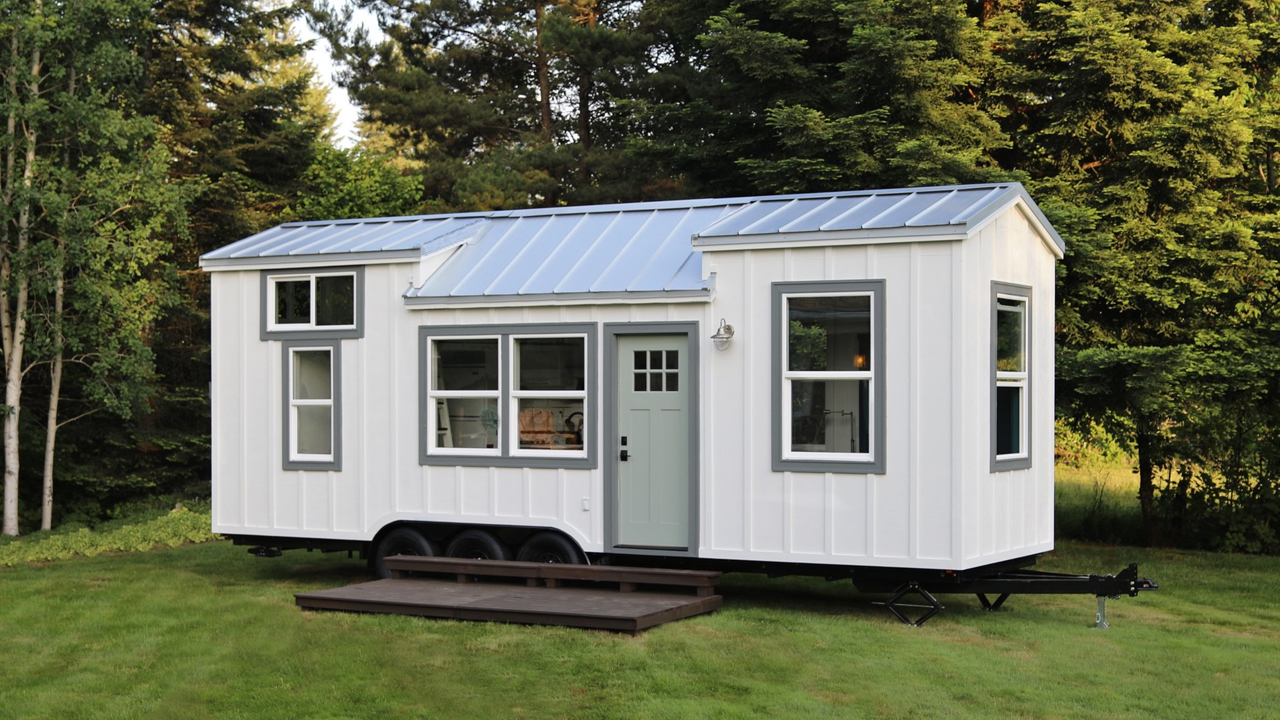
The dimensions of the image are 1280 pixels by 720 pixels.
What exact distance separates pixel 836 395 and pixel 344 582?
16.4ft

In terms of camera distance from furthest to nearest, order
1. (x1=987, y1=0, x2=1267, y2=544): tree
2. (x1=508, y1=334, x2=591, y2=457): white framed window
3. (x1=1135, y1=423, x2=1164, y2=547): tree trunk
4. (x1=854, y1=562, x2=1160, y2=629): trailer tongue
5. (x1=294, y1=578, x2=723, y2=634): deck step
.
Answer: (x1=1135, y1=423, x2=1164, y2=547): tree trunk
(x1=987, y1=0, x2=1267, y2=544): tree
(x1=508, y1=334, x2=591, y2=457): white framed window
(x1=854, y1=562, x2=1160, y2=629): trailer tongue
(x1=294, y1=578, x2=723, y2=634): deck step

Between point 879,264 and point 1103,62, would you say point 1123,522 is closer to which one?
point 1103,62

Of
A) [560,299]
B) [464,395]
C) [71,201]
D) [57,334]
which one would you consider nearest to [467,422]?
[464,395]

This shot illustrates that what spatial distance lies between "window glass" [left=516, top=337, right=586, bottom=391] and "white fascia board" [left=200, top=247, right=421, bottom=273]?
132 centimetres

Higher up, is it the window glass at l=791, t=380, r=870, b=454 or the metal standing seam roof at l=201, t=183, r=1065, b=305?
the metal standing seam roof at l=201, t=183, r=1065, b=305

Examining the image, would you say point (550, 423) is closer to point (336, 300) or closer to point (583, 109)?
point (336, 300)

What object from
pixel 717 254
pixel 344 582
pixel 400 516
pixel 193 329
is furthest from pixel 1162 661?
pixel 193 329

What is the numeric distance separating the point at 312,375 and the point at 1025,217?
6.17 m

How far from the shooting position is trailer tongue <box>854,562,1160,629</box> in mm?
9633

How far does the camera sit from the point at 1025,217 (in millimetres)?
10641

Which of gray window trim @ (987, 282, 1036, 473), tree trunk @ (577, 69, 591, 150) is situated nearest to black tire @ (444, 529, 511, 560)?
gray window trim @ (987, 282, 1036, 473)

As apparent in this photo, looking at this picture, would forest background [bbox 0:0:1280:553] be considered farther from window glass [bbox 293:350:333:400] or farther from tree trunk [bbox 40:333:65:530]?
window glass [bbox 293:350:333:400]

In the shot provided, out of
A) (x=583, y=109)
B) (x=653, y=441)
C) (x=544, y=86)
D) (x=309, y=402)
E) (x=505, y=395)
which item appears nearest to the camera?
(x=653, y=441)

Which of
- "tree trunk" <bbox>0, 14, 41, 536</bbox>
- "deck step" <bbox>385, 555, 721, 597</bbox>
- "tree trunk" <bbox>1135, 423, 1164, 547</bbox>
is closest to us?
"deck step" <bbox>385, 555, 721, 597</bbox>
